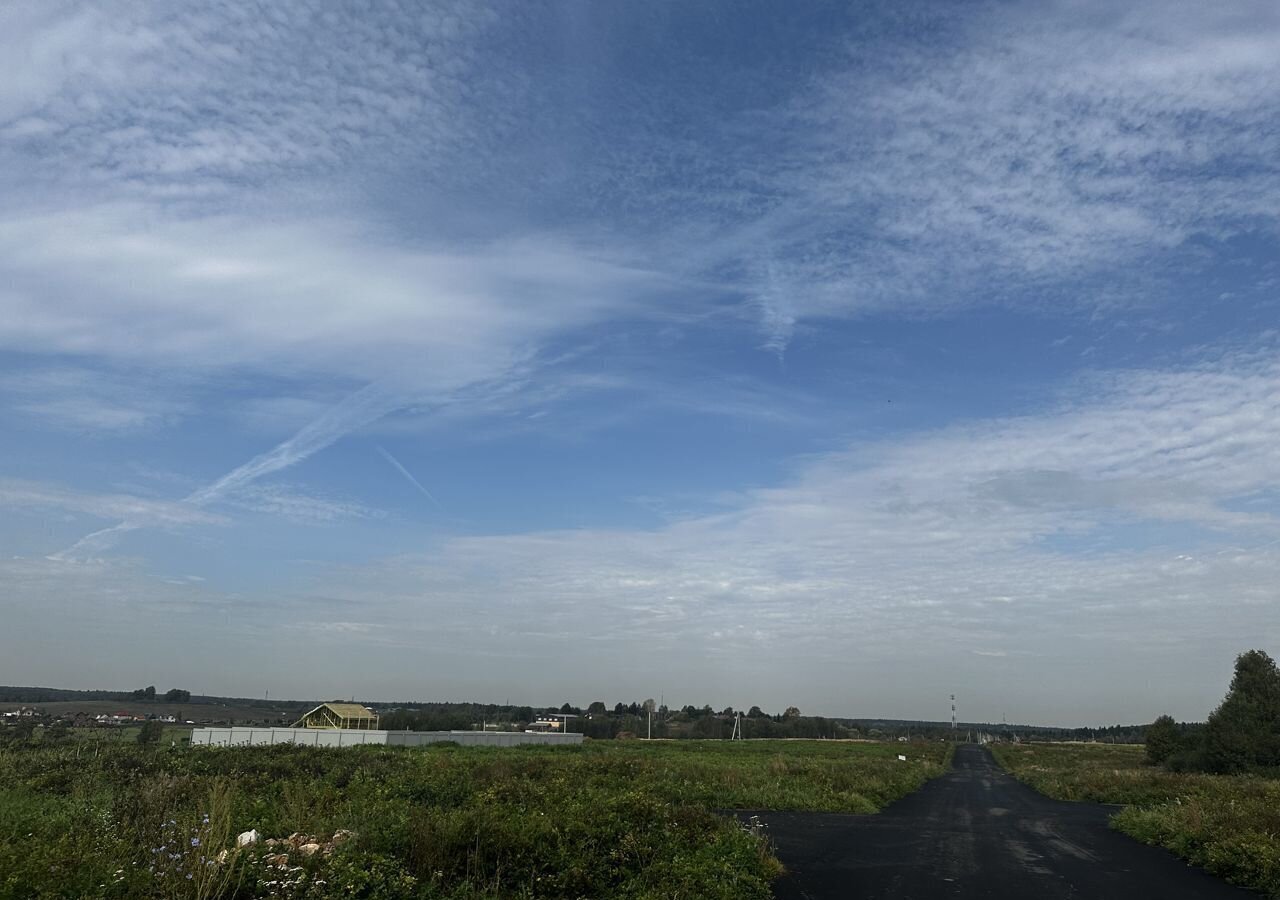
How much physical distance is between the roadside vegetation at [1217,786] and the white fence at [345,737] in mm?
32081

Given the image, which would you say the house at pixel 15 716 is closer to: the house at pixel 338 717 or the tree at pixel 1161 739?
the house at pixel 338 717

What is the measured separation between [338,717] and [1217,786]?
56412mm

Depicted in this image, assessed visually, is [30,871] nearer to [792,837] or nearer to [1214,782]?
[792,837]

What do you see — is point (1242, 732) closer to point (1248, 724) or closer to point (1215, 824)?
point (1248, 724)

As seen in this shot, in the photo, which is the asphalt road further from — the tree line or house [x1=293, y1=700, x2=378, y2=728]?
house [x1=293, y1=700, x2=378, y2=728]

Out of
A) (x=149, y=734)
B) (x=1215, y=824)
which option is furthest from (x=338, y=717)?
(x=1215, y=824)

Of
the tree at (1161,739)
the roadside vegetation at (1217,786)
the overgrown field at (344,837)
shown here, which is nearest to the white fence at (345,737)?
the overgrown field at (344,837)

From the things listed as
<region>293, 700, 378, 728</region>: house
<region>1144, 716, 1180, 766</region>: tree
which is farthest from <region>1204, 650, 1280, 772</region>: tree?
<region>293, 700, 378, 728</region>: house

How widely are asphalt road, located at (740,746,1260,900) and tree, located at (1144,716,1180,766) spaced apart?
40034 millimetres

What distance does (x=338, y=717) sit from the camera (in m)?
64.4

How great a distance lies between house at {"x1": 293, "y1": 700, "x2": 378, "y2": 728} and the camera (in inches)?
2532

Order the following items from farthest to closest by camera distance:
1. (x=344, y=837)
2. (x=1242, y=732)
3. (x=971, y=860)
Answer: (x=1242, y=732) < (x=971, y=860) < (x=344, y=837)

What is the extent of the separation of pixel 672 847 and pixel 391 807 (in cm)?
436

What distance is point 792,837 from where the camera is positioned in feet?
62.9
